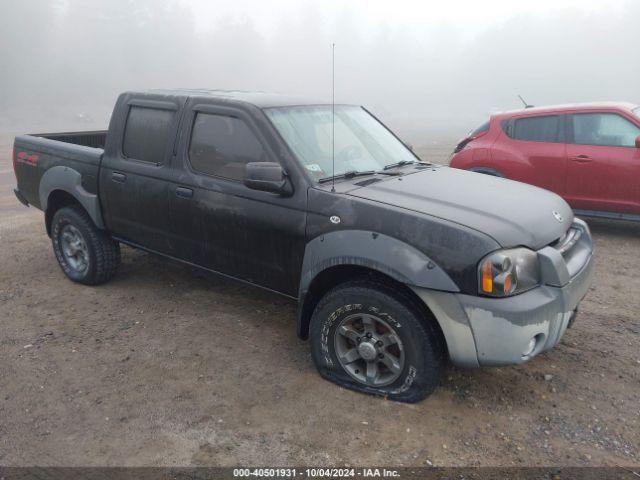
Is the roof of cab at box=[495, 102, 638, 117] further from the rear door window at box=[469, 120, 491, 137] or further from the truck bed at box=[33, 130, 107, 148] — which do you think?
the truck bed at box=[33, 130, 107, 148]

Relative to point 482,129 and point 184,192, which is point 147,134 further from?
point 482,129

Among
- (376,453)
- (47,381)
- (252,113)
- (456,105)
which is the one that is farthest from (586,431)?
(456,105)

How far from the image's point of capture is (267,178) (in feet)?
11.4

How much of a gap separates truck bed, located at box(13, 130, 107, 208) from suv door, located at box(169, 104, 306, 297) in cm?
115

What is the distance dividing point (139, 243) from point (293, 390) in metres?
2.02

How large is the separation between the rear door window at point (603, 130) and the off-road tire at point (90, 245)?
5758 millimetres

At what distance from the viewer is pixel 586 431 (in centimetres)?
320

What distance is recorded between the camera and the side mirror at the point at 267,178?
3.46 metres

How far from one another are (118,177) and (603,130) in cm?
582

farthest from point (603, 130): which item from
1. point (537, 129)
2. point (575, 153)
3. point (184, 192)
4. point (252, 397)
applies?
point (252, 397)

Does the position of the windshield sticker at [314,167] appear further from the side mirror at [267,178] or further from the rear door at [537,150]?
the rear door at [537,150]

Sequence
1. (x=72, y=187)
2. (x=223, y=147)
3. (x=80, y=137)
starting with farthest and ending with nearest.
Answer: (x=80, y=137), (x=72, y=187), (x=223, y=147)

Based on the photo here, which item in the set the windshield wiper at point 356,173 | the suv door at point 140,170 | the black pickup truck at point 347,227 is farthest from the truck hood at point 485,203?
the suv door at point 140,170

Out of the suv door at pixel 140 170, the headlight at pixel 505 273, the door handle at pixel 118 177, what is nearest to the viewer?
the headlight at pixel 505 273
